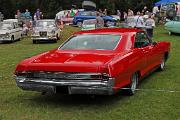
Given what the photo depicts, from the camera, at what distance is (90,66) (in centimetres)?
782

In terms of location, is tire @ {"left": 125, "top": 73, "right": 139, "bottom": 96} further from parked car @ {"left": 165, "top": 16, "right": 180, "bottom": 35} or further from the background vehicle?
the background vehicle

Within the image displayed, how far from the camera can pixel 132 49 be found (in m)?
9.30

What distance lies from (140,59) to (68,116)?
255 centimetres

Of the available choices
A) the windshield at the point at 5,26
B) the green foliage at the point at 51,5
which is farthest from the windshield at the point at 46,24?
the green foliage at the point at 51,5

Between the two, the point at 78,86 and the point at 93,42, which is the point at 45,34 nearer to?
the point at 93,42

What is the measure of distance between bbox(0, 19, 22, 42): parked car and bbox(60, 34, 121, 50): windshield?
17410mm

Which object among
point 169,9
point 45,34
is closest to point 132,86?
point 45,34

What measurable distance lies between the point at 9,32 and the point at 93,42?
17970 mm

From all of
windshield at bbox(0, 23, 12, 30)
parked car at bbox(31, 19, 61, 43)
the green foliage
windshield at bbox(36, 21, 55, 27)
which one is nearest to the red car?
parked car at bbox(31, 19, 61, 43)

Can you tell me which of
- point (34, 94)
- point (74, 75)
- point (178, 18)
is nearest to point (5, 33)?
point (178, 18)

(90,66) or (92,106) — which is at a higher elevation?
(90,66)

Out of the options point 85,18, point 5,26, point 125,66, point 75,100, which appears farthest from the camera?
point 85,18

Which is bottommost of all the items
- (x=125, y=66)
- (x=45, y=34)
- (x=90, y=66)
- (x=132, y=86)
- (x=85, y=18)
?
(x=85, y=18)

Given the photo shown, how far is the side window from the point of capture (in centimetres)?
983
